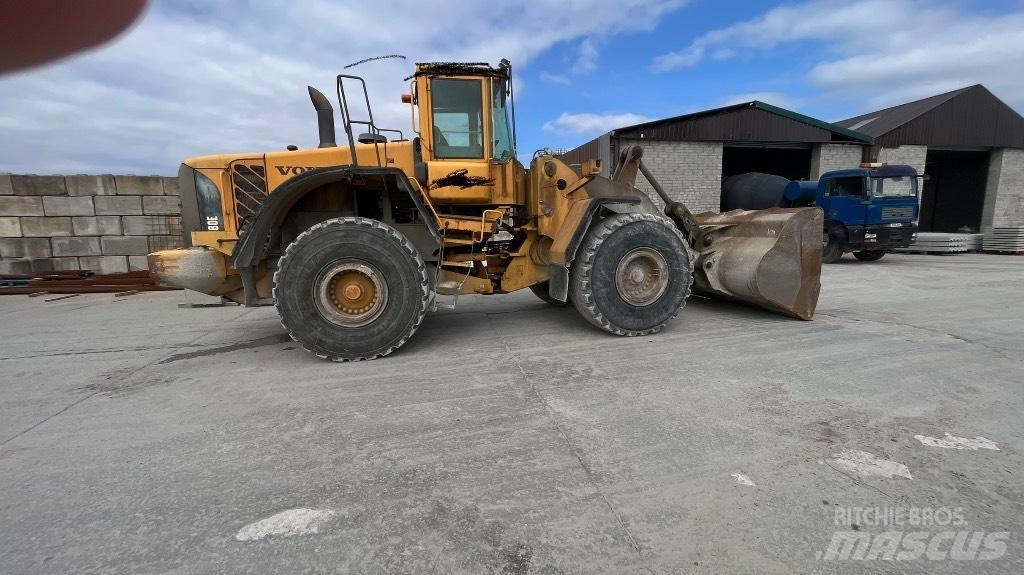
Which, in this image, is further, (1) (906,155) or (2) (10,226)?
(1) (906,155)

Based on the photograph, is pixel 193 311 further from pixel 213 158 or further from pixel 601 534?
pixel 601 534

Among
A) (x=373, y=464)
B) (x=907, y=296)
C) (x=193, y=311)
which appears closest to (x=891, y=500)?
(x=373, y=464)

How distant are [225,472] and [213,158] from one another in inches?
129

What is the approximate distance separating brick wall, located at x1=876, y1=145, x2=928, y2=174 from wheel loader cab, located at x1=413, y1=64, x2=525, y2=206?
1881cm

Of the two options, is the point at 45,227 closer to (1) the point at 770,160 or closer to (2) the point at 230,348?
(2) the point at 230,348

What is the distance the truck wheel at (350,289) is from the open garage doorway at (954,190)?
76.8 feet

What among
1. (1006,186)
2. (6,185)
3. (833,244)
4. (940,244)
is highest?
(1006,186)

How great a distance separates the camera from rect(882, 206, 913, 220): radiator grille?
11391 millimetres

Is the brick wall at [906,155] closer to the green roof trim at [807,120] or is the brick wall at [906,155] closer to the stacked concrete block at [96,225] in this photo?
the green roof trim at [807,120]

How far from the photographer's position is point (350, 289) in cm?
397

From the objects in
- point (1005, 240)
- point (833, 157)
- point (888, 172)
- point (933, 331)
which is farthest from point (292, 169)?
point (1005, 240)

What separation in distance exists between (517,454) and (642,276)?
2903 millimetres

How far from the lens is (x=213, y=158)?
13.9 ft

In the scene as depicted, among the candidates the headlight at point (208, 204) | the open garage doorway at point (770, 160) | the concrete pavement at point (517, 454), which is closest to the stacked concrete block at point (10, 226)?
the concrete pavement at point (517, 454)
